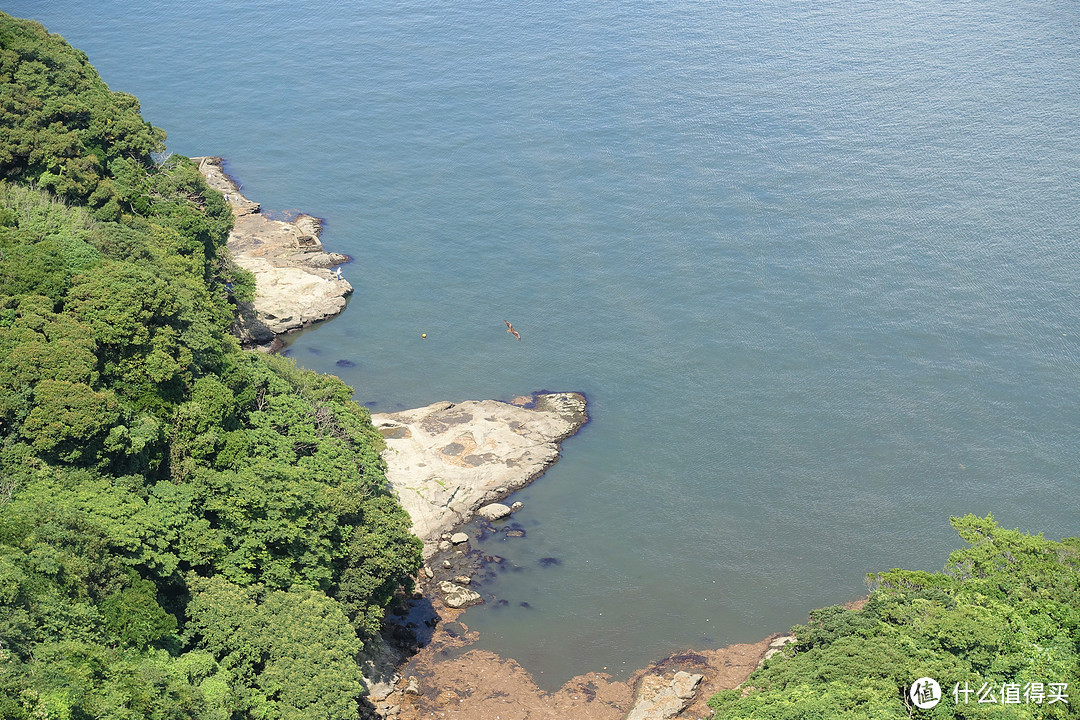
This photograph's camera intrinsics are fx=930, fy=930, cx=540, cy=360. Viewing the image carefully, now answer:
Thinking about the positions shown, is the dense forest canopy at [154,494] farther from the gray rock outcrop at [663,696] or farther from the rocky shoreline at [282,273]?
the rocky shoreline at [282,273]

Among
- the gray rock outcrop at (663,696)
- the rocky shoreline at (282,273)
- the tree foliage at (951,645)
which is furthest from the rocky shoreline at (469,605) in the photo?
the rocky shoreline at (282,273)

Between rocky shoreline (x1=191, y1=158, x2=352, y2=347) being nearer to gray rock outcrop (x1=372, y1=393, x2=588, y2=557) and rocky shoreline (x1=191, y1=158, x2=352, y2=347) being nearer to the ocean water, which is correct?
the ocean water

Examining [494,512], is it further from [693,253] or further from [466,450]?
[693,253]

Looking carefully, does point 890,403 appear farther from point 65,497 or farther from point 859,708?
point 65,497

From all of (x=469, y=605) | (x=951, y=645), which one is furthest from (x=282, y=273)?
(x=951, y=645)

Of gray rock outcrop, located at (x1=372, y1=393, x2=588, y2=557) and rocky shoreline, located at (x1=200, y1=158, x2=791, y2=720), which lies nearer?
rocky shoreline, located at (x1=200, y1=158, x2=791, y2=720)

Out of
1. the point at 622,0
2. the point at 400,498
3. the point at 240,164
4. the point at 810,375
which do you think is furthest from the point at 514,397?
the point at 622,0

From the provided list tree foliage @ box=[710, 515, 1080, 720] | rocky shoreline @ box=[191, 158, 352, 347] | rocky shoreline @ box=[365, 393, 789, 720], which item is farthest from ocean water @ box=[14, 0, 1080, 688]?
tree foliage @ box=[710, 515, 1080, 720]

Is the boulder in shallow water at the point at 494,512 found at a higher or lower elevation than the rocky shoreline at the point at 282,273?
lower
